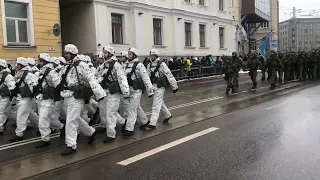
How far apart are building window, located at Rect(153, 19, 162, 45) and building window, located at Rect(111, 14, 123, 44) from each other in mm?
3394

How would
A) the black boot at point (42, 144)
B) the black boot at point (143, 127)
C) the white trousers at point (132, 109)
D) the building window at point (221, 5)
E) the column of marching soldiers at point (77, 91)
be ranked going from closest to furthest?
the column of marching soldiers at point (77, 91) → the black boot at point (42, 144) → the white trousers at point (132, 109) → the black boot at point (143, 127) → the building window at point (221, 5)

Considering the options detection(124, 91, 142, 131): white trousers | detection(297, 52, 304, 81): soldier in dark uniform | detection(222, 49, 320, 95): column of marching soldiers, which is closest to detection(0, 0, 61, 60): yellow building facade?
detection(222, 49, 320, 95): column of marching soldiers

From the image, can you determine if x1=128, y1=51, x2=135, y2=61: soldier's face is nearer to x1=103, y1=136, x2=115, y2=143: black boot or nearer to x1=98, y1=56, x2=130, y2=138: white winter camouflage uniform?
x1=98, y1=56, x2=130, y2=138: white winter camouflage uniform

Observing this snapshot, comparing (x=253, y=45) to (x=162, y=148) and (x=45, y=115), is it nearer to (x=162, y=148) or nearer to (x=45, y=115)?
(x=162, y=148)

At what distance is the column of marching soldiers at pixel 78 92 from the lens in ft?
22.3

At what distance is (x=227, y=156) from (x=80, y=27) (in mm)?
19157

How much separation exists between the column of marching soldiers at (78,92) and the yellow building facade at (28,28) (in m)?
9.36

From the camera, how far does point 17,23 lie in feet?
59.8

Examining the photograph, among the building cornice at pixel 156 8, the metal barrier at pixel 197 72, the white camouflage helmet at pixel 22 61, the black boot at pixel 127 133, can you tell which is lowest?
the black boot at pixel 127 133

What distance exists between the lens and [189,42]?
102 feet

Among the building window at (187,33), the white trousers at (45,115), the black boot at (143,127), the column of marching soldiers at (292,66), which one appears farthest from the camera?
the building window at (187,33)

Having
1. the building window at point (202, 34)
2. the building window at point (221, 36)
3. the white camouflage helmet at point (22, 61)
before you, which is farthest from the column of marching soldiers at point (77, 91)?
the building window at point (221, 36)

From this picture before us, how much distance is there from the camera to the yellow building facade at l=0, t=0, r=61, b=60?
17375 mm

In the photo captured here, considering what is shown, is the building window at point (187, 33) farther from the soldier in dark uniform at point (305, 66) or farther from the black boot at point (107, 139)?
the black boot at point (107, 139)
